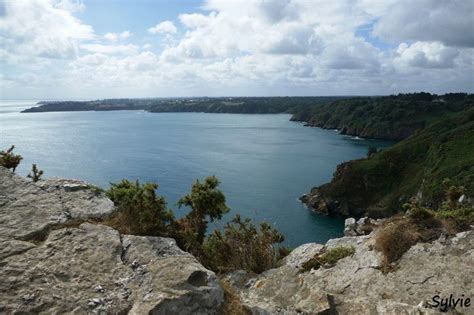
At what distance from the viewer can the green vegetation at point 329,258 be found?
12.8 m

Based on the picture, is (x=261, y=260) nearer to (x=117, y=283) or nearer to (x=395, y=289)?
(x=395, y=289)

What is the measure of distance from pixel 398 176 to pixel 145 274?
274ft

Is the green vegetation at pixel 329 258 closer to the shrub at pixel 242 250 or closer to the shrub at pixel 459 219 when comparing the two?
Answer: the shrub at pixel 242 250

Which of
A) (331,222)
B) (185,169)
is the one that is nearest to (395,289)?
(331,222)

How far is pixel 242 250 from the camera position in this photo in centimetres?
1362

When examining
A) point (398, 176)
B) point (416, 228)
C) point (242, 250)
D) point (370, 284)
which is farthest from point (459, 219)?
point (398, 176)

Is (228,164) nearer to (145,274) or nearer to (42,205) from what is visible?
(42,205)

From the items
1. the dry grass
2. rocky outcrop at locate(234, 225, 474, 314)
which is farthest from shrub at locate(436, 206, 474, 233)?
the dry grass

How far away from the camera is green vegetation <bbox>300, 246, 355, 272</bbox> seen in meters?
12.8

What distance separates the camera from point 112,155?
10856 centimetres


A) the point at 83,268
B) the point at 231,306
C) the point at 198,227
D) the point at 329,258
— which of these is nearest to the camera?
the point at 83,268

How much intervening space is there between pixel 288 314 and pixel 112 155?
105m

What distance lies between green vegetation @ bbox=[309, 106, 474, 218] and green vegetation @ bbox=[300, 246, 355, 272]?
55115 millimetres

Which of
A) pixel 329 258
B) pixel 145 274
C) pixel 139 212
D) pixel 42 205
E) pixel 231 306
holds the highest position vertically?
pixel 42 205
